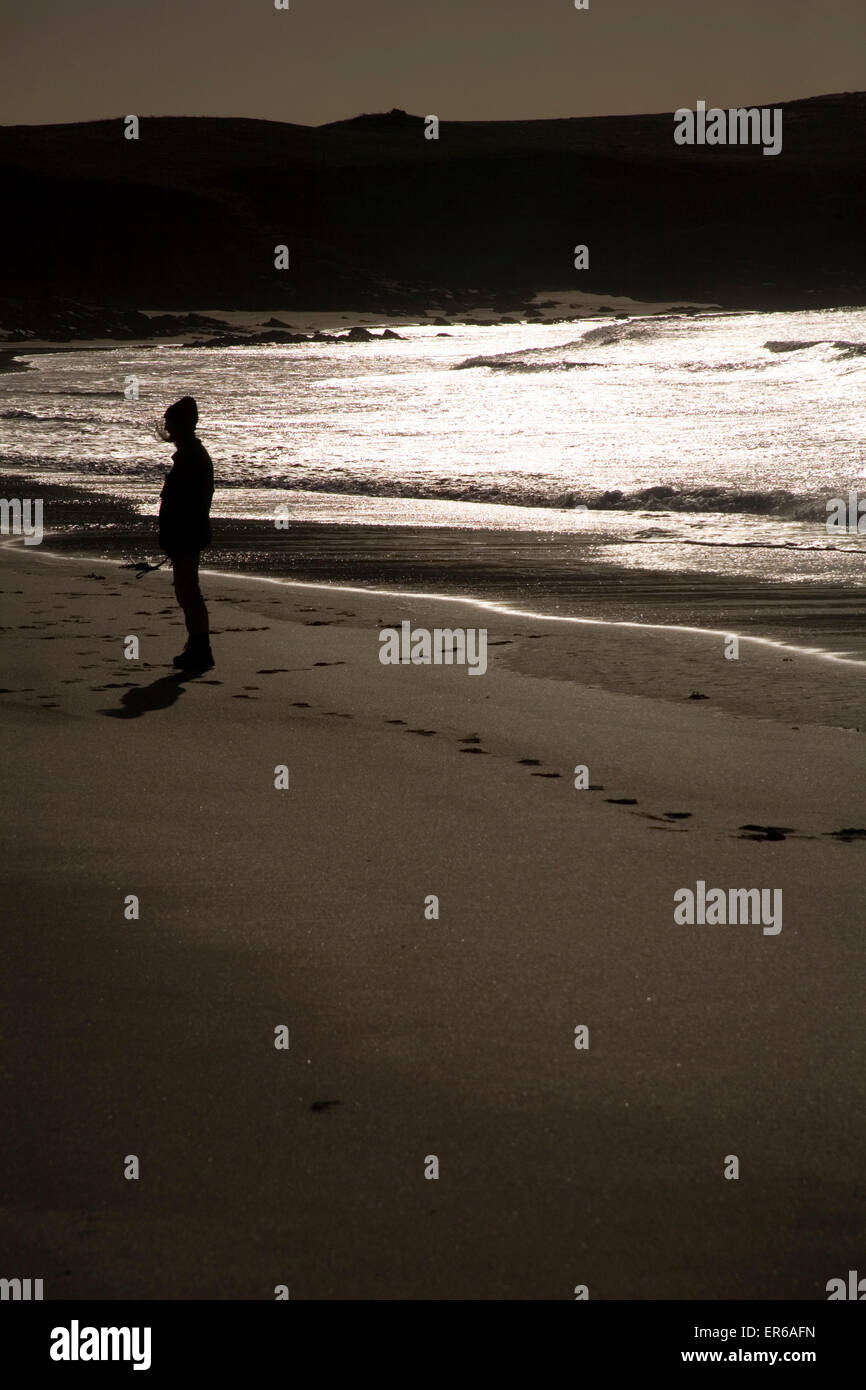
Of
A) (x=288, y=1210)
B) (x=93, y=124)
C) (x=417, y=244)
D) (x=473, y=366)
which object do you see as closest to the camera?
(x=288, y=1210)

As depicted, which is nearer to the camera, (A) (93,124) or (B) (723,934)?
(B) (723,934)

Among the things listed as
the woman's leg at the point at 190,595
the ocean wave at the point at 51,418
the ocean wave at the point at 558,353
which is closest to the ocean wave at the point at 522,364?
the ocean wave at the point at 558,353

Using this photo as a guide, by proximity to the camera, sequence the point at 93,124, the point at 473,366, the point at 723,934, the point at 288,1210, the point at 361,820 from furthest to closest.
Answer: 1. the point at 93,124
2. the point at 473,366
3. the point at 361,820
4. the point at 723,934
5. the point at 288,1210

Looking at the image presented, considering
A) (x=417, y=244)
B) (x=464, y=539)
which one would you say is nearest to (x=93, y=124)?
(x=417, y=244)

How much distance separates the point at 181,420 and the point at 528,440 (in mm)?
10906

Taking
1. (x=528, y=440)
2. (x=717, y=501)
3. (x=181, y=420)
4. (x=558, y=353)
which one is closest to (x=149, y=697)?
(x=181, y=420)

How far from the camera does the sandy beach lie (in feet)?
7.58

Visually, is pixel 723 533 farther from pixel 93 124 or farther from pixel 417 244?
pixel 93 124

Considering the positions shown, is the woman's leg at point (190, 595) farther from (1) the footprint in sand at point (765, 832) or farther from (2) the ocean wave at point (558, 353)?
(2) the ocean wave at point (558, 353)

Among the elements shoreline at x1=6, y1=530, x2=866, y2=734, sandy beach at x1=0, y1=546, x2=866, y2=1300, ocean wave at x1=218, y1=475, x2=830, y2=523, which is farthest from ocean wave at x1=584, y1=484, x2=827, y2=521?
sandy beach at x1=0, y1=546, x2=866, y2=1300

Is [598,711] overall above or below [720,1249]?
above

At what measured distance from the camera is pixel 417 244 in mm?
74188
